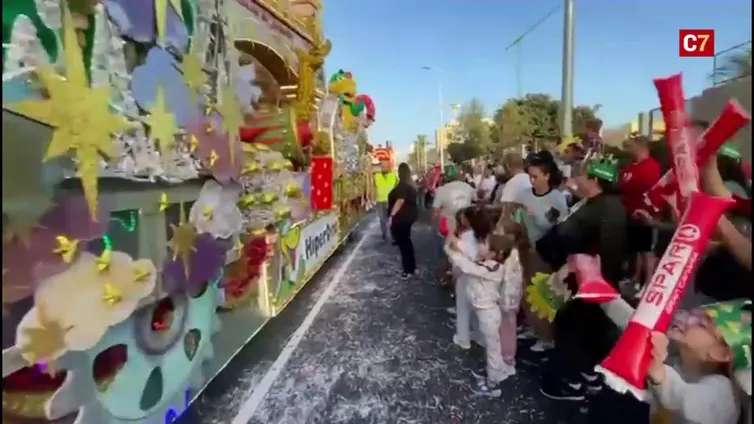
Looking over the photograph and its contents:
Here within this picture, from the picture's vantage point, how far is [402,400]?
430 centimetres

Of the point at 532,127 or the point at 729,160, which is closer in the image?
the point at 729,160

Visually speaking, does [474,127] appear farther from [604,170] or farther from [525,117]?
[604,170]

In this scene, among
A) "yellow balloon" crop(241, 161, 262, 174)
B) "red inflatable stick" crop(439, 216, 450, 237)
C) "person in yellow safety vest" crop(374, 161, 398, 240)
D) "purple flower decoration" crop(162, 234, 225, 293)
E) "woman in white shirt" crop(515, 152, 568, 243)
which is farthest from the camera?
"person in yellow safety vest" crop(374, 161, 398, 240)

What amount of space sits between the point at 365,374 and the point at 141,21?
3.09 meters

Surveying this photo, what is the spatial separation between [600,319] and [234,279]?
1.99 m

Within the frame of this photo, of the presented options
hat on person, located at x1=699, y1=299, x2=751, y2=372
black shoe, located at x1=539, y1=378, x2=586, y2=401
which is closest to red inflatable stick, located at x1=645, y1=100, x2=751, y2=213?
hat on person, located at x1=699, y1=299, x2=751, y2=372

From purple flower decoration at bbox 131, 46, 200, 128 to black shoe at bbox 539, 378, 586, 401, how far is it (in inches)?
108

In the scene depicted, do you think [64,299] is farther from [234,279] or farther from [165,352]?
[234,279]

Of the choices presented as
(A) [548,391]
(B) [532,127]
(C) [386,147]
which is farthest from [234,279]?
(B) [532,127]

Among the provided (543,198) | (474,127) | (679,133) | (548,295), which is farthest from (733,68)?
(474,127)

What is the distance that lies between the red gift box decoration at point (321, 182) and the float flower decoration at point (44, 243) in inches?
194

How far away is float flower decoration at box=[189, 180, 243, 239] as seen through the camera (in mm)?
2986

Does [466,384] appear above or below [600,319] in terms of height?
below

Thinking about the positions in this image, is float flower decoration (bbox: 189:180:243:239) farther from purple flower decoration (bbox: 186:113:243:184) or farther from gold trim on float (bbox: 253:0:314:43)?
gold trim on float (bbox: 253:0:314:43)
